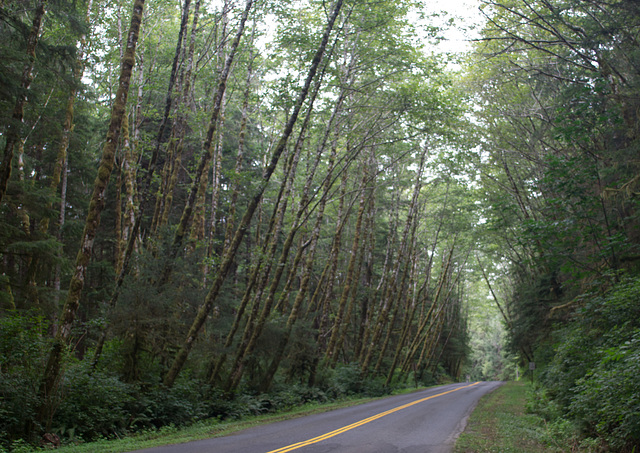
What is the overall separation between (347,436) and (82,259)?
6318 millimetres

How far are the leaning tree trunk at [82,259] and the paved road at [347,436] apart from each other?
237cm

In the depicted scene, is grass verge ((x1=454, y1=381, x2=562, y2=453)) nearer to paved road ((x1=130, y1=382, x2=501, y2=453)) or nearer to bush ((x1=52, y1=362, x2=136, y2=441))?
paved road ((x1=130, y1=382, x2=501, y2=453))

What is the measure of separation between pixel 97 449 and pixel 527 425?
439 inches

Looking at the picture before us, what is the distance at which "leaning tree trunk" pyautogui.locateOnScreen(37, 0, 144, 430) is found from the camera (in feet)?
25.0

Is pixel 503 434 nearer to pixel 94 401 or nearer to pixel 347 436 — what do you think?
pixel 347 436

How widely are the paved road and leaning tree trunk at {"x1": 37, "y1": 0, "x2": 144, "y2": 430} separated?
237 cm

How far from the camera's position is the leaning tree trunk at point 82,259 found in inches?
300

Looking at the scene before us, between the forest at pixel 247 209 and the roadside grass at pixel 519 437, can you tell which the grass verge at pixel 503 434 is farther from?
the forest at pixel 247 209

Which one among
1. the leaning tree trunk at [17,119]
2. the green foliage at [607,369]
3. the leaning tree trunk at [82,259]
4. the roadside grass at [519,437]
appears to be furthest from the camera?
the leaning tree trunk at [17,119]

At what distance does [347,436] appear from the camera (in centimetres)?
878

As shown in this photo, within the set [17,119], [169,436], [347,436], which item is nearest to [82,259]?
[17,119]

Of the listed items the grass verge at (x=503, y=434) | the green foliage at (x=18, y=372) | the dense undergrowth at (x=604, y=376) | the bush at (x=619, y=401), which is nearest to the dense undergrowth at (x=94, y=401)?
the green foliage at (x=18, y=372)

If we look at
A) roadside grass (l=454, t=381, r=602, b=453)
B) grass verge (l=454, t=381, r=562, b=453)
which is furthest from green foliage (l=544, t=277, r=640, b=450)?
grass verge (l=454, t=381, r=562, b=453)

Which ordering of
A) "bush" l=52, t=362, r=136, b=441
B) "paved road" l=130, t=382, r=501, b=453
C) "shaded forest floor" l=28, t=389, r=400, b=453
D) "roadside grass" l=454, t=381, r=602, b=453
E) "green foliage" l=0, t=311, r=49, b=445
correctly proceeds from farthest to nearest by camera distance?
"bush" l=52, t=362, r=136, b=441 < "roadside grass" l=454, t=381, r=602, b=453 < "paved road" l=130, t=382, r=501, b=453 < "green foliage" l=0, t=311, r=49, b=445 < "shaded forest floor" l=28, t=389, r=400, b=453
